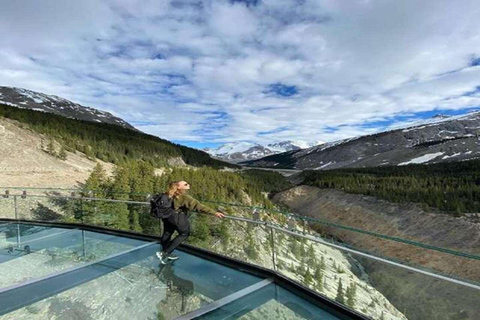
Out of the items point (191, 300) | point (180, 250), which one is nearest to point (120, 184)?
point (180, 250)

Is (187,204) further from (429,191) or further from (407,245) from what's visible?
(429,191)

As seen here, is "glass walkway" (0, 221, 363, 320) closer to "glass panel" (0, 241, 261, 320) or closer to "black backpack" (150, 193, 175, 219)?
"glass panel" (0, 241, 261, 320)

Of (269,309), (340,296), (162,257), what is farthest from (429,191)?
(269,309)

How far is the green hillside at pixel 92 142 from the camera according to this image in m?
54.1

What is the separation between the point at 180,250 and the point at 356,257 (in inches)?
127

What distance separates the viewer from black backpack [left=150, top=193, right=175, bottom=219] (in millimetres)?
5738

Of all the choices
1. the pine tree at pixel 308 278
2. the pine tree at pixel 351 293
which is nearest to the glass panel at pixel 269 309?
the pine tree at pixel 308 278

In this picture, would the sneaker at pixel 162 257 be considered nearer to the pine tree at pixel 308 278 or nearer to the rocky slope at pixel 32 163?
the pine tree at pixel 308 278

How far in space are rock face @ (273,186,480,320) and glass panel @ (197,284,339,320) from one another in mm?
812

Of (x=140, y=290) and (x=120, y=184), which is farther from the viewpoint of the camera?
(x=120, y=184)

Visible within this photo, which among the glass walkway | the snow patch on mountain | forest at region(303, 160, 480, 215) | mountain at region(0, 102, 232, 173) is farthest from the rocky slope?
the snow patch on mountain

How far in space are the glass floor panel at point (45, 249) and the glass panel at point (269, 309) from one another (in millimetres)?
2877

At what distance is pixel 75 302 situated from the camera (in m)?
4.27

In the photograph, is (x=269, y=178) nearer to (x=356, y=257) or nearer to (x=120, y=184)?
(x=120, y=184)
